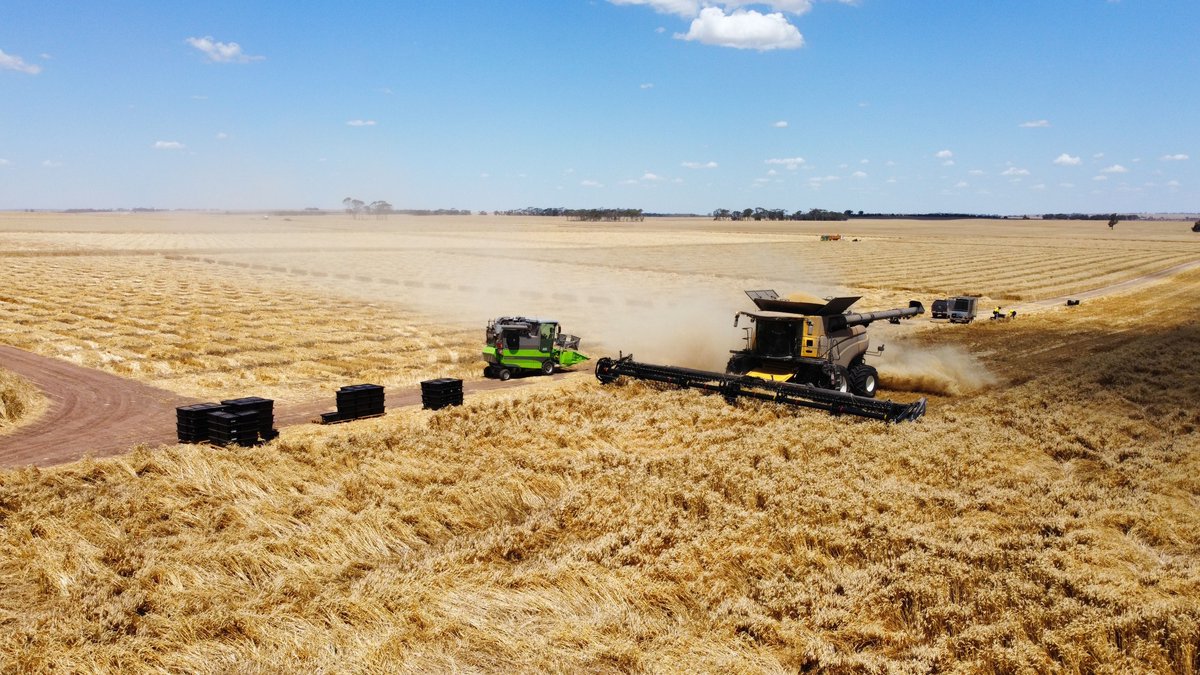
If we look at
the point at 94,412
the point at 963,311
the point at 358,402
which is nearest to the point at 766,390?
the point at 358,402

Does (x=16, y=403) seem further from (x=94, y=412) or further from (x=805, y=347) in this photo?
(x=805, y=347)

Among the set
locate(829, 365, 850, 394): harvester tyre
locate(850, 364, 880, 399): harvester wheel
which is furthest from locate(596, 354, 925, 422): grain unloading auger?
locate(850, 364, 880, 399): harvester wheel

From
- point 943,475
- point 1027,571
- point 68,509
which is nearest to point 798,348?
point 943,475

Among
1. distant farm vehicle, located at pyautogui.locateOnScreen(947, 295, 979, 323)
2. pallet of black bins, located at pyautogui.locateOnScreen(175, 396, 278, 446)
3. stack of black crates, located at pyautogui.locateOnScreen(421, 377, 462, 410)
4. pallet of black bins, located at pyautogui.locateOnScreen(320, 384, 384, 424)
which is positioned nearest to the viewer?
pallet of black bins, located at pyautogui.locateOnScreen(175, 396, 278, 446)

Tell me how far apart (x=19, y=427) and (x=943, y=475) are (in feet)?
80.6

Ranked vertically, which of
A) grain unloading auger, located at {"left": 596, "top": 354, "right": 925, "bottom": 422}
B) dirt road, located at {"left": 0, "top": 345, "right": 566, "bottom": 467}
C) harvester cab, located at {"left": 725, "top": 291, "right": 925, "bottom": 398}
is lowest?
dirt road, located at {"left": 0, "top": 345, "right": 566, "bottom": 467}

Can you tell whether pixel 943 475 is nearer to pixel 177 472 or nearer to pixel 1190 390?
pixel 1190 390

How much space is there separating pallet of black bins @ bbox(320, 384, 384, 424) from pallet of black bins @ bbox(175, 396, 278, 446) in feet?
8.38

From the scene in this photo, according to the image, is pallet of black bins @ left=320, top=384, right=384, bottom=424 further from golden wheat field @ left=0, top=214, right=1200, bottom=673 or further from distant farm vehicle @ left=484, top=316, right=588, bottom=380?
distant farm vehicle @ left=484, top=316, right=588, bottom=380

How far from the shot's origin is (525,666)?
Result: 1004 cm

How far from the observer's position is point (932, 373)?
90.7 ft

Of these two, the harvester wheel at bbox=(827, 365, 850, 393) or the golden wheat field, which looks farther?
the harvester wheel at bbox=(827, 365, 850, 393)

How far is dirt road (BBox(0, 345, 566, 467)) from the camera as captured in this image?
19688 millimetres

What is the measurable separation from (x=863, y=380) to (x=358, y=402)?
16253 millimetres
